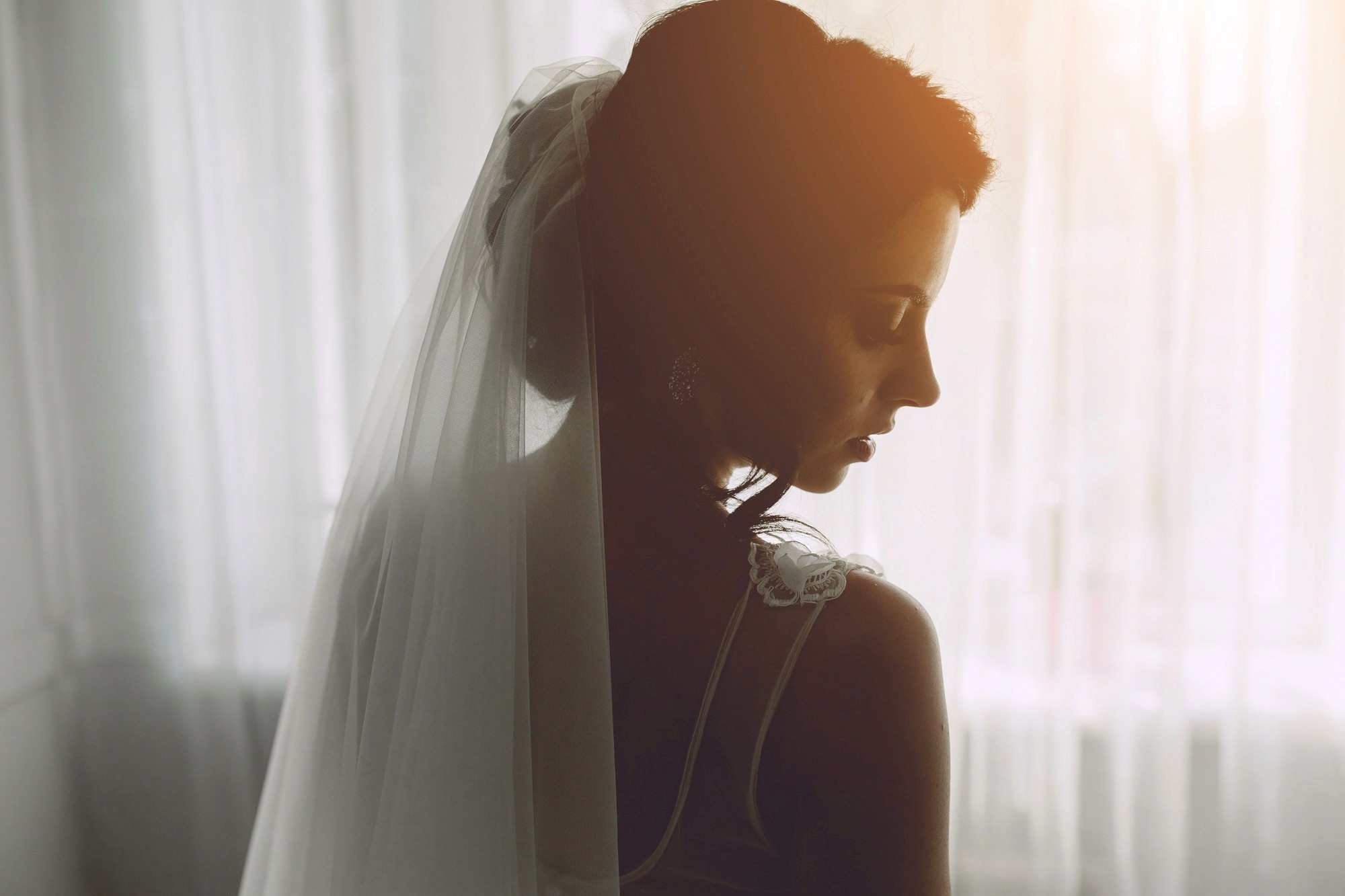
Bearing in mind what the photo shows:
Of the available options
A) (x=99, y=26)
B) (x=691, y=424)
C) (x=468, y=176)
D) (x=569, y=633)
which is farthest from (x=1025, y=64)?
(x=99, y=26)

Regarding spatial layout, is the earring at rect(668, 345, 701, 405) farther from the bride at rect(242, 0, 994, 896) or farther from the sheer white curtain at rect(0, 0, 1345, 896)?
the sheer white curtain at rect(0, 0, 1345, 896)

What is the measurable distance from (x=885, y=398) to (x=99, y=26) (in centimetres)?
187

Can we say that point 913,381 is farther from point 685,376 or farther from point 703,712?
point 703,712

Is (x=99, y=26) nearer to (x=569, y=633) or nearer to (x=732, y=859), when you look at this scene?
(x=569, y=633)

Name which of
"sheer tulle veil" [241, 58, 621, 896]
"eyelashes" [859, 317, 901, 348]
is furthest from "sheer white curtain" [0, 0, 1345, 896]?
"sheer tulle veil" [241, 58, 621, 896]

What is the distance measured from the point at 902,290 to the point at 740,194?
5.9 inches

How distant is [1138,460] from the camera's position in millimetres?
1594

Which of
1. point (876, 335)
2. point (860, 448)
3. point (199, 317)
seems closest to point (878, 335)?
point (876, 335)

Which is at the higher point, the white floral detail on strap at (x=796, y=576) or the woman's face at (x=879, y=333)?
the woman's face at (x=879, y=333)

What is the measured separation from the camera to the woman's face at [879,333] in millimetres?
646

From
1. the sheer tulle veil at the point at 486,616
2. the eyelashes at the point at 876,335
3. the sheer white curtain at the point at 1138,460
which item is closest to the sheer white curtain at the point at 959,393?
the sheer white curtain at the point at 1138,460

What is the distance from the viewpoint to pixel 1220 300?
5.16 ft

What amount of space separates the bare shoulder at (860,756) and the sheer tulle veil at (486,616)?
5.5 inches

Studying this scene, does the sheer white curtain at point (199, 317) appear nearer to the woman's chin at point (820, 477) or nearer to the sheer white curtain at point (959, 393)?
the sheer white curtain at point (959, 393)
